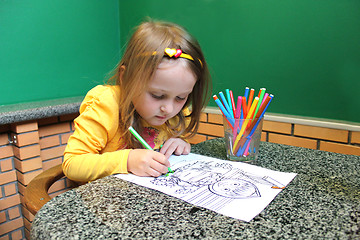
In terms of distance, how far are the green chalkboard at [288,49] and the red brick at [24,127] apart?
2.98 feet

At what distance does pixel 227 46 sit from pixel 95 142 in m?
0.96

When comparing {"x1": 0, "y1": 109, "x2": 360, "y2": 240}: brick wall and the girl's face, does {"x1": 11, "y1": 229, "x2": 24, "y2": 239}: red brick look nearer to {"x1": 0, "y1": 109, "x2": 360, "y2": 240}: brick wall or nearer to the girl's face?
{"x1": 0, "y1": 109, "x2": 360, "y2": 240}: brick wall

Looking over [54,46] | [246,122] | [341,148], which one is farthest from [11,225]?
[341,148]

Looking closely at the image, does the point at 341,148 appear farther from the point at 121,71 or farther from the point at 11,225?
the point at 11,225

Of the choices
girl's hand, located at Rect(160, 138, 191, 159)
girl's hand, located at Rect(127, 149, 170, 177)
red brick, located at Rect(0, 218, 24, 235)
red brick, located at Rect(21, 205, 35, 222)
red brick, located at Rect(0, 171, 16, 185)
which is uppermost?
girl's hand, located at Rect(127, 149, 170, 177)

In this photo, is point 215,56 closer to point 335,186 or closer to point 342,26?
point 342,26

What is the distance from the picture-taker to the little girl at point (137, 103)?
2.31ft

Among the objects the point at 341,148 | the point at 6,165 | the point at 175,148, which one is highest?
the point at 175,148

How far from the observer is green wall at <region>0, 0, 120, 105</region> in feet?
4.68

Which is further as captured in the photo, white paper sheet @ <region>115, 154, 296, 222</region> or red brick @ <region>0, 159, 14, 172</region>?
red brick @ <region>0, 159, 14, 172</region>

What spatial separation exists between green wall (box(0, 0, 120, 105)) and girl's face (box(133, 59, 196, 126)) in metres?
0.96

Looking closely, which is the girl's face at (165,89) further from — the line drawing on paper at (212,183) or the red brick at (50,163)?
the red brick at (50,163)

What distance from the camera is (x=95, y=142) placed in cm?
81

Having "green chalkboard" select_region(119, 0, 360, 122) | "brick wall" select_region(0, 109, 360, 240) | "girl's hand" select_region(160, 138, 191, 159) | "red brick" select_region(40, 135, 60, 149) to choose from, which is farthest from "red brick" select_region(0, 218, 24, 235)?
"green chalkboard" select_region(119, 0, 360, 122)
